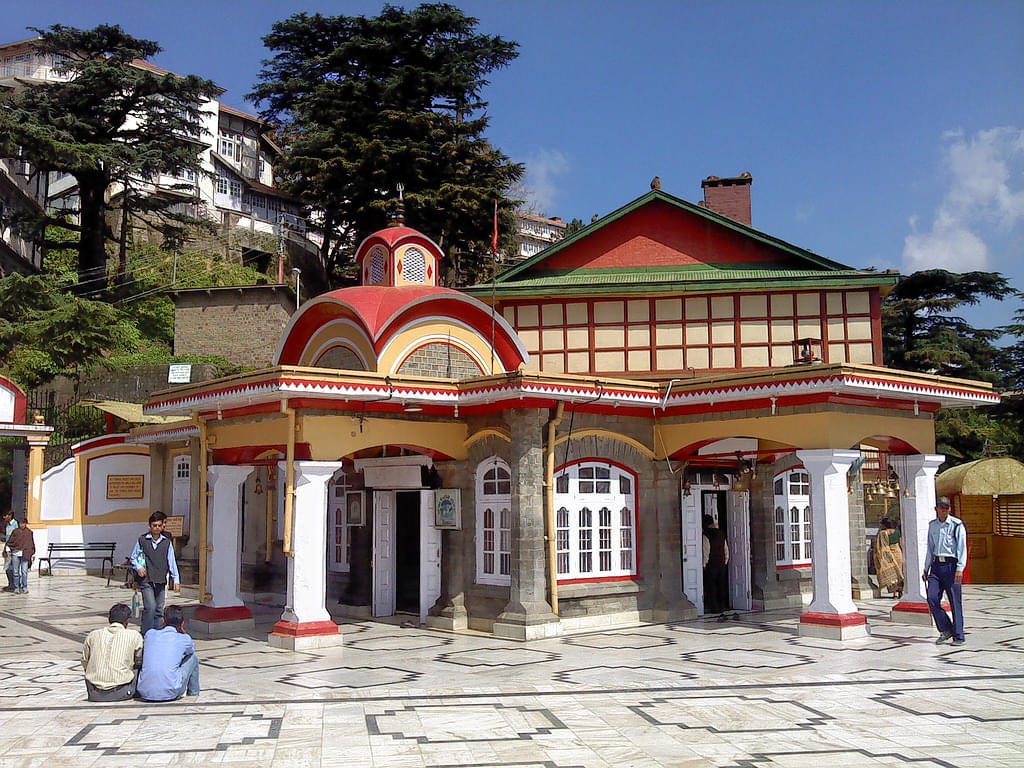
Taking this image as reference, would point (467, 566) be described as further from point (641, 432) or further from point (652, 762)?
point (652, 762)

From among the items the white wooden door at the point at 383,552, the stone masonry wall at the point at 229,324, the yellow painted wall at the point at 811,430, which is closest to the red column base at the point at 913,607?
the yellow painted wall at the point at 811,430

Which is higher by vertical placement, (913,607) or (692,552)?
(692,552)

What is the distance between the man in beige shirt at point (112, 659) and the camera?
30.0ft

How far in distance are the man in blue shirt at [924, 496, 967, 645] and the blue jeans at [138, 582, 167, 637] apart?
32.0 feet

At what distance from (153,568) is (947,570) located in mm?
9996

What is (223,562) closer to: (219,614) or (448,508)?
(219,614)

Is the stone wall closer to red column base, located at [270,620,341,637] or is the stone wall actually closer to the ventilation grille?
red column base, located at [270,620,341,637]

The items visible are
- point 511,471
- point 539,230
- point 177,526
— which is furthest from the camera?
point 539,230

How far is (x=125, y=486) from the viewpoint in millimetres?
25453

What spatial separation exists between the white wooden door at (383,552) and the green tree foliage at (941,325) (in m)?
26.8

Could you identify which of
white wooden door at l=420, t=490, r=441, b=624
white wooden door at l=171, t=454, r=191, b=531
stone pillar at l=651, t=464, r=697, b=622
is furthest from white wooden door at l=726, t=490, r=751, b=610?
white wooden door at l=171, t=454, r=191, b=531

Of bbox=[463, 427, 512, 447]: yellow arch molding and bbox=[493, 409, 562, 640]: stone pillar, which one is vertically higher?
bbox=[463, 427, 512, 447]: yellow arch molding

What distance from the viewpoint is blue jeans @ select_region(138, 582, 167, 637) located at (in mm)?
11602

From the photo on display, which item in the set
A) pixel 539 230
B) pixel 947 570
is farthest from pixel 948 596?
pixel 539 230
